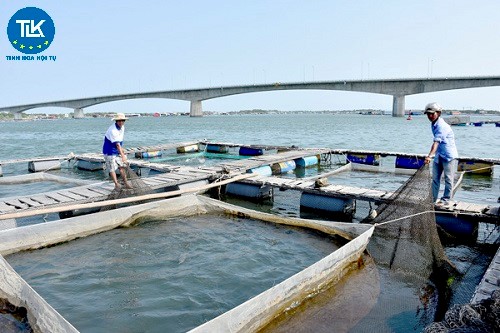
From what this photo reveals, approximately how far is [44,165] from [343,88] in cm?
5389

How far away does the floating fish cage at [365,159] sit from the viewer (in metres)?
19.7

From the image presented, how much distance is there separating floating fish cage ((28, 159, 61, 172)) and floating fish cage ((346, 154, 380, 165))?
16.7 meters

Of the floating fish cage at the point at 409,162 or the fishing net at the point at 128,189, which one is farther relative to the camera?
the floating fish cage at the point at 409,162

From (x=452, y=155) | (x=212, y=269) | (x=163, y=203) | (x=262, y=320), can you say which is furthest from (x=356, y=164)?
(x=262, y=320)

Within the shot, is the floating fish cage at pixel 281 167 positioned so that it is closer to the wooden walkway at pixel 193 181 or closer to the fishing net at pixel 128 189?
the wooden walkway at pixel 193 181

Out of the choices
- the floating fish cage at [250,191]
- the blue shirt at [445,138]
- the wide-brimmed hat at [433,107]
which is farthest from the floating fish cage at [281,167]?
the wide-brimmed hat at [433,107]

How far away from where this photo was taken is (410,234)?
742 cm

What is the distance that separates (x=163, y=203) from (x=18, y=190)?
8627mm

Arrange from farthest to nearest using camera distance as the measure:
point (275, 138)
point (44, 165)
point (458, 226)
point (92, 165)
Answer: point (275, 138), point (44, 165), point (92, 165), point (458, 226)

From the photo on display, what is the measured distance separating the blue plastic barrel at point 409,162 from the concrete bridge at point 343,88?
148ft

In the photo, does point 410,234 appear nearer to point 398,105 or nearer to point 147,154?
point 147,154

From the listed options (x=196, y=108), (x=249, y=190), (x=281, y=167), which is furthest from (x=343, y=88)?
(x=249, y=190)

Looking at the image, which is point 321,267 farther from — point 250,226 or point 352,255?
Result: point 250,226

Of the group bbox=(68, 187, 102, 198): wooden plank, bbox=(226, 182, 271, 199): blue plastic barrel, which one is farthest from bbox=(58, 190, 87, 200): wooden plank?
bbox=(226, 182, 271, 199): blue plastic barrel
